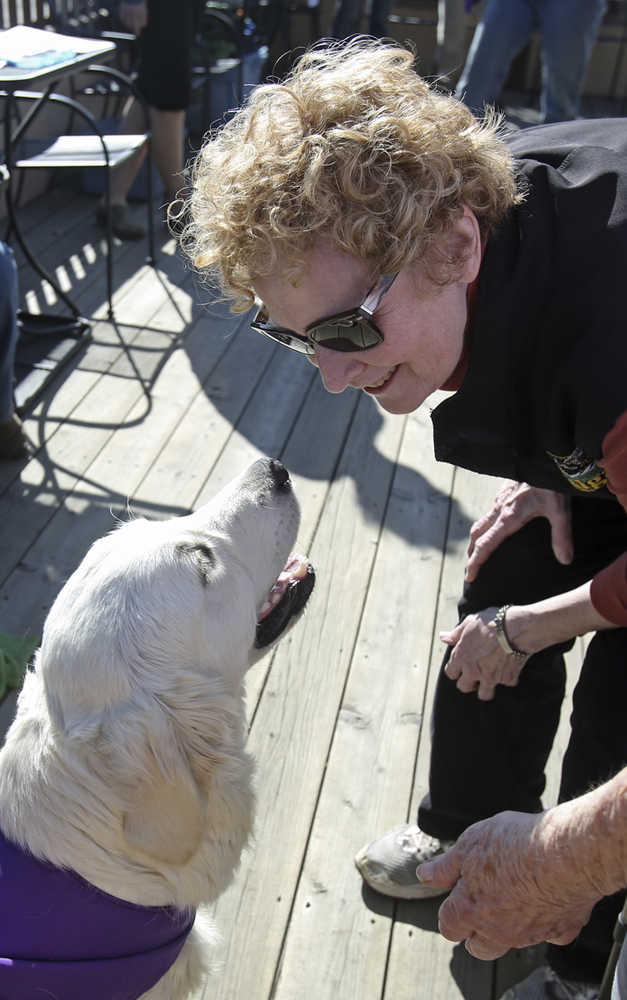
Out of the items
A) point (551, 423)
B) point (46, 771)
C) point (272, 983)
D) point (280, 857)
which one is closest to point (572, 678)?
point (280, 857)

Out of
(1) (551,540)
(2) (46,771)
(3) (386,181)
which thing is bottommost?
(2) (46,771)

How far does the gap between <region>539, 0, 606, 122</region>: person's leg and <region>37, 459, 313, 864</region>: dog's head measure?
4.96 m

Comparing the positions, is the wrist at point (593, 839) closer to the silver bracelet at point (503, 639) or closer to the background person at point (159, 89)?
the silver bracelet at point (503, 639)

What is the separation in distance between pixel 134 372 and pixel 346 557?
5.44 feet

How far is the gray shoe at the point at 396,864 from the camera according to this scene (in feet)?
7.05

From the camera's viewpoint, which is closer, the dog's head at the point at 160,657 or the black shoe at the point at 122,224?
the dog's head at the point at 160,657

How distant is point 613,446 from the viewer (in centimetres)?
137

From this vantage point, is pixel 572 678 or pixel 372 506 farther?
pixel 372 506

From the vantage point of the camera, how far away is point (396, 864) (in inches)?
84.5

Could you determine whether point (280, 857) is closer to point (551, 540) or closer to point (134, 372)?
point (551, 540)

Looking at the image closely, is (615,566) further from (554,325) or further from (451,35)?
(451,35)

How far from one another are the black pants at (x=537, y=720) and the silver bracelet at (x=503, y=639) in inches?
6.3

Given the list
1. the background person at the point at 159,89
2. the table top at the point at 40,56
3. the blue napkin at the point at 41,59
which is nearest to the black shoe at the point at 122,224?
the background person at the point at 159,89

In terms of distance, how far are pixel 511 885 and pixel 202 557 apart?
86cm
